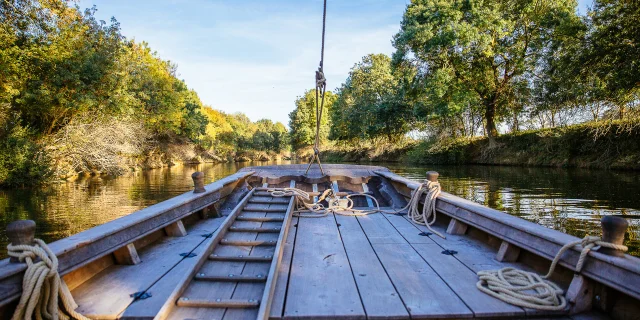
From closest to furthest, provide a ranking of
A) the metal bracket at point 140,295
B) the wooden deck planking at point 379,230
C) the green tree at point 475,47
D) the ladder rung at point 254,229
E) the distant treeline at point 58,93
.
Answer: the metal bracket at point 140,295 → the ladder rung at point 254,229 → the wooden deck planking at point 379,230 → the distant treeline at point 58,93 → the green tree at point 475,47

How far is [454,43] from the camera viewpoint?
650 inches

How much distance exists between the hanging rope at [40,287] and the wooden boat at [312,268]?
0.14ft

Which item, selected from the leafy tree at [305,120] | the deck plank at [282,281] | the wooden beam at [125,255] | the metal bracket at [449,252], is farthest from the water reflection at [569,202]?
the leafy tree at [305,120]

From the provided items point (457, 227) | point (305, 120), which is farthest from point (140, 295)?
point (305, 120)

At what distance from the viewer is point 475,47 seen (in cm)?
1684

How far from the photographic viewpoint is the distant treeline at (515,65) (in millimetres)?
9594

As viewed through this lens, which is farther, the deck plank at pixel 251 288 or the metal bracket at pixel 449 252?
the metal bracket at pixel 449 252

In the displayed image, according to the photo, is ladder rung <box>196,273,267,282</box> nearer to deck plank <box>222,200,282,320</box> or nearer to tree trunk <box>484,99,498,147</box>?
deck plank <box>222,200,282,320</box>

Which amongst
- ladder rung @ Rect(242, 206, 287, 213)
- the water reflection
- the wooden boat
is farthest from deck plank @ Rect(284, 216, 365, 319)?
the water reflection

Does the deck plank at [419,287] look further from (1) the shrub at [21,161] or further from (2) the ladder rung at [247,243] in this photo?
(1) the shrub at [21,161]

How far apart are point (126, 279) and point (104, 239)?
26 centimetres

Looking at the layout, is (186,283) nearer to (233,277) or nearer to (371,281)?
(233,277)

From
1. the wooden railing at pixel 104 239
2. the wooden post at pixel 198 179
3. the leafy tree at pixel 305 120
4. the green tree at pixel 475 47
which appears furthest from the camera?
the leafy tree at pixel 305 120

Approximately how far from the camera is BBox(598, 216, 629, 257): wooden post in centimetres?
154
